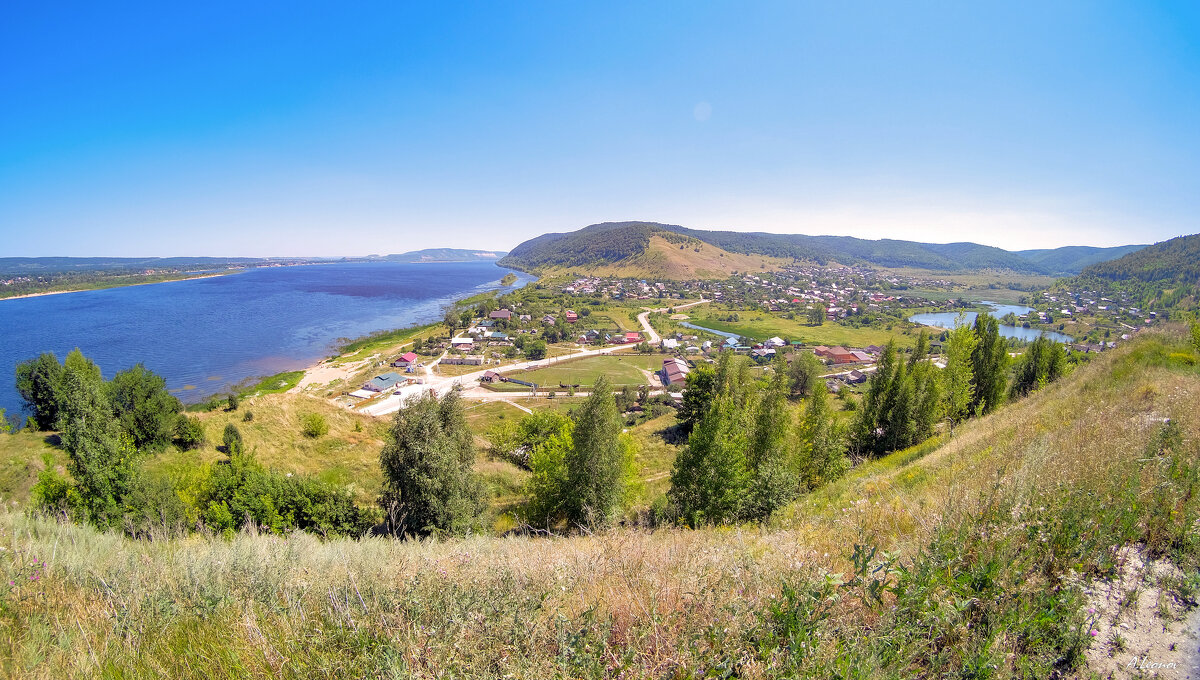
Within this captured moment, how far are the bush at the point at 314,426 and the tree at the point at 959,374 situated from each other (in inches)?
1405

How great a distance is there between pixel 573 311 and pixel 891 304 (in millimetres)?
103111

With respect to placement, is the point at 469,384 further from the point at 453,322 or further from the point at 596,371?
the point at 453,322

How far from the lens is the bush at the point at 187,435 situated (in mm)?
21719

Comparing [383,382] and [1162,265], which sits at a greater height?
[1162,265]

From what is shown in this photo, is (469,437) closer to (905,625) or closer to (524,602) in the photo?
(524,602)

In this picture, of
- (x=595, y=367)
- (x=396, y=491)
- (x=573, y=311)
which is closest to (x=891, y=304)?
(x=573, y=311)

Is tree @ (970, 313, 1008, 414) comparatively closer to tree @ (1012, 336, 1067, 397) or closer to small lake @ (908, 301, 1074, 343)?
tree @ (1012, 336, 1067, 397)

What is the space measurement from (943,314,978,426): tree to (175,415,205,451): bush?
3971 cm

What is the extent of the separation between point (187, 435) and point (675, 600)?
28.9 metres

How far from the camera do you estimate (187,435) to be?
2180cm

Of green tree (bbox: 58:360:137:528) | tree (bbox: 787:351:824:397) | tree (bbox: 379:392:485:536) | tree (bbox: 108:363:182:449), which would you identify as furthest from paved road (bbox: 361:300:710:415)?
tree (bbox: 787:351:824:397)

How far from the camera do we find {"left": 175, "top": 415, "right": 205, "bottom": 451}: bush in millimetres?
21719

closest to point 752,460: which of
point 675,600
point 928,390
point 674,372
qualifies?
point 675,600

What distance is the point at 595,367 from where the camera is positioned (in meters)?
67.4
